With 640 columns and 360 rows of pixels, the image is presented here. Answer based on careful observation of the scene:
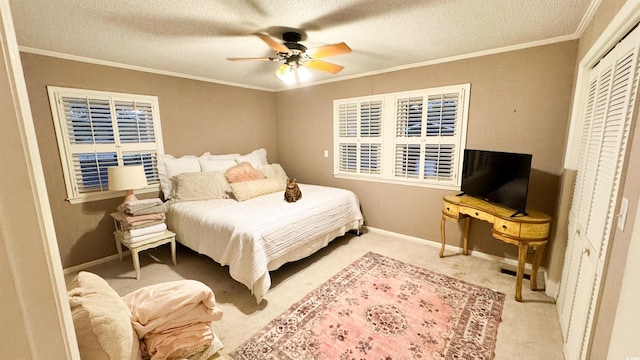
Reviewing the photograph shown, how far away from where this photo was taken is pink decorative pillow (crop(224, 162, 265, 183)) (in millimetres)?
3574

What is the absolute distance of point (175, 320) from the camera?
115cm

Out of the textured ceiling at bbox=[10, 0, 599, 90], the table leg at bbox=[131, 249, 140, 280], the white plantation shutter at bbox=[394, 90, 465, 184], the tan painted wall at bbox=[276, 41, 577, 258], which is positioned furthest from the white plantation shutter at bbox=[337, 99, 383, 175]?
the table leg at bbox=[131, 249, 140, 280]

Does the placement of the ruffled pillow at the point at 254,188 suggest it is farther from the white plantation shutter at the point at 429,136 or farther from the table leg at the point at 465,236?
the table leg at the point at 465,236

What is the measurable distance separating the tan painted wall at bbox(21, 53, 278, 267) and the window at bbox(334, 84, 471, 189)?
1.57m

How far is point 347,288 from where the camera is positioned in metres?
2.49

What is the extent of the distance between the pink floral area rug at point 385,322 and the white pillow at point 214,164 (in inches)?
88.3

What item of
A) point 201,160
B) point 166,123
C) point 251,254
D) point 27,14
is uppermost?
point 27,14

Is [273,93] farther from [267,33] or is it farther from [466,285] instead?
[466,285]

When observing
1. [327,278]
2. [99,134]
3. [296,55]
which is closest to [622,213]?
[327,278]

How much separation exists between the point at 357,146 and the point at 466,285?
7.46ft

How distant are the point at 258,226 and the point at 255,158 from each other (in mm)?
2125

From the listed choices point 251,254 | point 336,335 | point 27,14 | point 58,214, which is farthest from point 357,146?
point 58,214

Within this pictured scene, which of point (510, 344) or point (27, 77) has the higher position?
point (27, 77)

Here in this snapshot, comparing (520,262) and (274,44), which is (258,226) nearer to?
(274,44)
